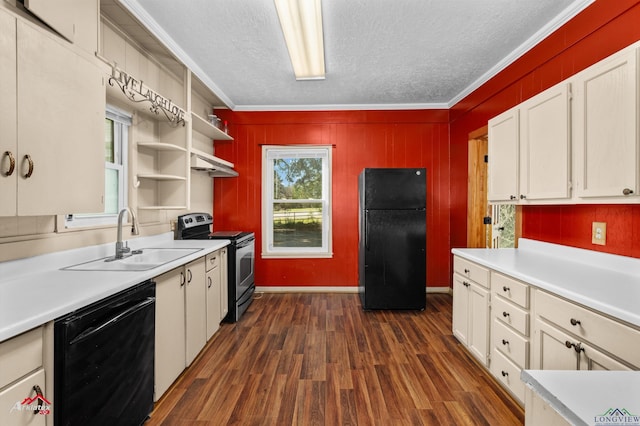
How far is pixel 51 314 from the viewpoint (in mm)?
1090

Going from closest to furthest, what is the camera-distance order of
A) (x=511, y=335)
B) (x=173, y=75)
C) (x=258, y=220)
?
(x=511, y=335) → (x=173, y=75) → (x=258, y=220)

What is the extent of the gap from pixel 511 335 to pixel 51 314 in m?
2.42

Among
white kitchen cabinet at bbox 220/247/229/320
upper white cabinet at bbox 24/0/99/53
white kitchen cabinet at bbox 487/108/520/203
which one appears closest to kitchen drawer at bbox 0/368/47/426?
upper white cabinet at bbox 24/0/99/53

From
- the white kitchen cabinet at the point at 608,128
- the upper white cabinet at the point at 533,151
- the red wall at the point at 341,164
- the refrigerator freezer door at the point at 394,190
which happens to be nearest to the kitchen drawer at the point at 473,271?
the upper white cabinet at the point at 533,151

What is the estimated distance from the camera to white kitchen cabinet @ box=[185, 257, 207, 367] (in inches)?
88.9

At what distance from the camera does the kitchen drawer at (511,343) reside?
1764 mm

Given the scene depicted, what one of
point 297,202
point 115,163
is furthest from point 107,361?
point 297,202

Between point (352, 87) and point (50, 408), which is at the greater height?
point (352, 87)

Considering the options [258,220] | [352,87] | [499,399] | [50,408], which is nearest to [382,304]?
[499,399]

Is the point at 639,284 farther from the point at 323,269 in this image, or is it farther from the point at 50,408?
the point at 323,269

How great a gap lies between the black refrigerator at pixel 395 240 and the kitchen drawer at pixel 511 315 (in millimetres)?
1487

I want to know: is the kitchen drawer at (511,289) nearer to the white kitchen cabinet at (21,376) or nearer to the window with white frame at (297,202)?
the white kitchen cabinet at (21,376)

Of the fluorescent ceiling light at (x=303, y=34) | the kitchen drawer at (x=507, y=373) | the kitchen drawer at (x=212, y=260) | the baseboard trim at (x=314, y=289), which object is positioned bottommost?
the baseboard trim at (x=314, y=289)

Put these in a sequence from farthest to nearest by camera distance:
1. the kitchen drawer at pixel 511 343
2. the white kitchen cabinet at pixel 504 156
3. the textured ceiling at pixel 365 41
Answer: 1. the white kitchen cabinet at pixel 504 156
2. the textured ceiling at pixel 365 41
3. the kitchen drawer at pixel 511 343
